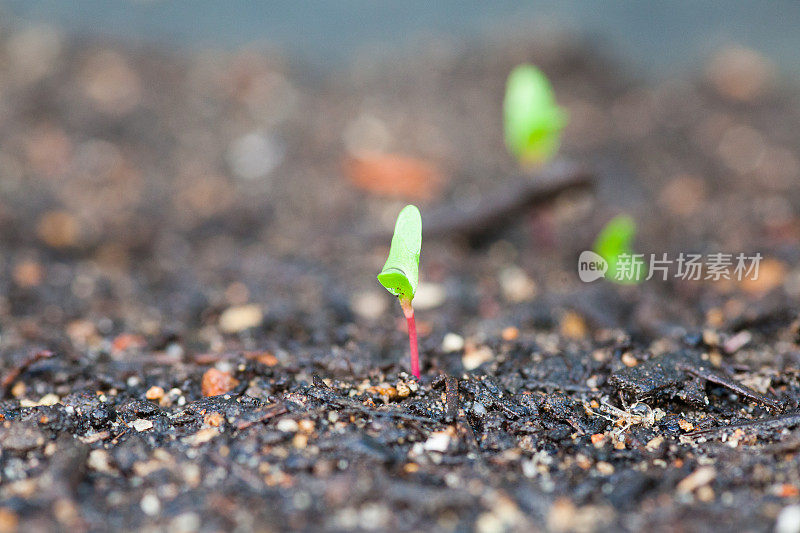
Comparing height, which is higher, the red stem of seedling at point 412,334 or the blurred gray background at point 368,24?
the blurred gray background at point 368,24

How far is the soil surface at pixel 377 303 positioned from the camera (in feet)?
3.39

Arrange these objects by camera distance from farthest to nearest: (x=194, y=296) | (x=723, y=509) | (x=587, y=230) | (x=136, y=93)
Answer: (x=136, y=93)
(x=587, y=230)
(x=194, y=296)
(x=723, y=509)

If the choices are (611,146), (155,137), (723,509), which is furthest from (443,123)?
(723,509)

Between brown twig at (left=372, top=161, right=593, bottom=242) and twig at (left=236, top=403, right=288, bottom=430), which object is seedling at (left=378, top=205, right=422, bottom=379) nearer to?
twig at (left=236, top=403, right=288, bottom=430)

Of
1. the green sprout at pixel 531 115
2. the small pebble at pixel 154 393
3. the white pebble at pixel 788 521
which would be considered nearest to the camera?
the white pebble at pixel 788 521

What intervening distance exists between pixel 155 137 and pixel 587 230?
1.58m

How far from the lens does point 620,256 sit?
1655 mm

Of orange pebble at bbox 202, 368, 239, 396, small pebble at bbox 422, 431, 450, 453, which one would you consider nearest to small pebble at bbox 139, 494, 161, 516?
orange pebble at bbox 202, 368, 239, 396

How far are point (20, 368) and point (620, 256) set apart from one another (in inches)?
55.0

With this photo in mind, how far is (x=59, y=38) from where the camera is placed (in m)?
2.78

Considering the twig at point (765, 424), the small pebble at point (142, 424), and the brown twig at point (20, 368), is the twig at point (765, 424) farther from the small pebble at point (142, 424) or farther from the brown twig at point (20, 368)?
the brown twig at point (20, 368)

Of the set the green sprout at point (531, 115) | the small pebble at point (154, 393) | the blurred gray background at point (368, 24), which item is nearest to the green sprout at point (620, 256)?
the green sprout at point (531, 115)

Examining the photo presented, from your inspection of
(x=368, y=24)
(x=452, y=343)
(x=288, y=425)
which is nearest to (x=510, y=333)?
(x=452, y=343)

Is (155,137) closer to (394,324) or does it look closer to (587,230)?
(394,324)
